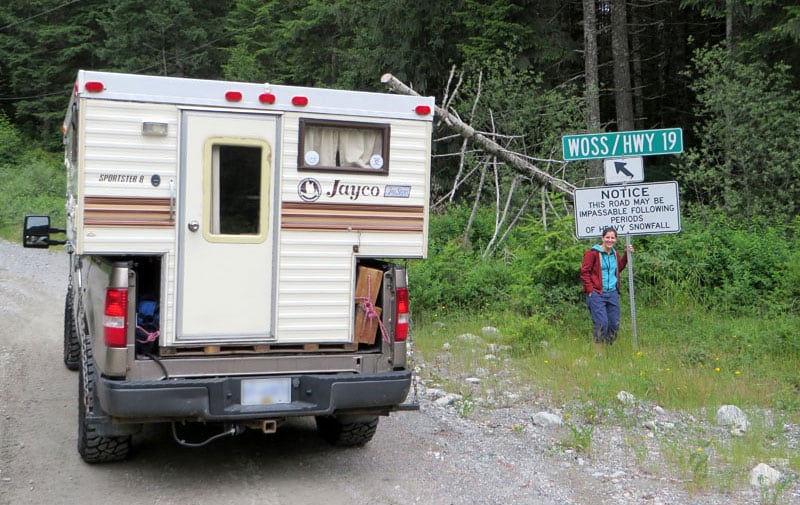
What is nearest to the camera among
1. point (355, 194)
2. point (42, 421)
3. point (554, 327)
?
point (355, 194)

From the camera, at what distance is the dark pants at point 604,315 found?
380 inches

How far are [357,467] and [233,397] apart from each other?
1.28 meters

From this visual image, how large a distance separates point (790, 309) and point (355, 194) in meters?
7.29

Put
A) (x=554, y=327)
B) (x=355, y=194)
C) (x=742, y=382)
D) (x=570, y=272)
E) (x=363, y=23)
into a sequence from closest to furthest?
1. (x=355, y=194)
2. (x=742, y=382)
3. (x=554, y=327)
4. (x=570, y=272)
5. (x=363, y=23)

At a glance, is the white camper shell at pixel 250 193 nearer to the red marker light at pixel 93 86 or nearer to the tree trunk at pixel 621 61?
the red marker light at pixel 93 86

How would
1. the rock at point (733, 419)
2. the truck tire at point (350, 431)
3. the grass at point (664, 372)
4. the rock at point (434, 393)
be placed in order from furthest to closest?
the rock at point (434, 393) < the rock at point (733, 419) < the truck tire at point (350, 431) < the grass at point (664, 372)

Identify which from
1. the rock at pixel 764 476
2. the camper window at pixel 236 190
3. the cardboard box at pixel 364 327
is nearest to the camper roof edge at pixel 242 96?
the camper window at pixel 236 190

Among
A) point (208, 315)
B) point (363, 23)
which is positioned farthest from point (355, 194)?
point (363, 23)

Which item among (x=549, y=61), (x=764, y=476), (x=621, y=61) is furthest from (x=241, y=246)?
(x=621, y=61)

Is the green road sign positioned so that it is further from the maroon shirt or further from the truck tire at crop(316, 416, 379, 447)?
the truck tire at crop(316, 416, 379, 447)

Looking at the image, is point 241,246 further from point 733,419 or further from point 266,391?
point 733,419

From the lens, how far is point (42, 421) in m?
7.12

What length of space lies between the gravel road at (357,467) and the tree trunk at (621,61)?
12887 mm

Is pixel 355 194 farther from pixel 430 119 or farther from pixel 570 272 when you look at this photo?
pixel 570 272
